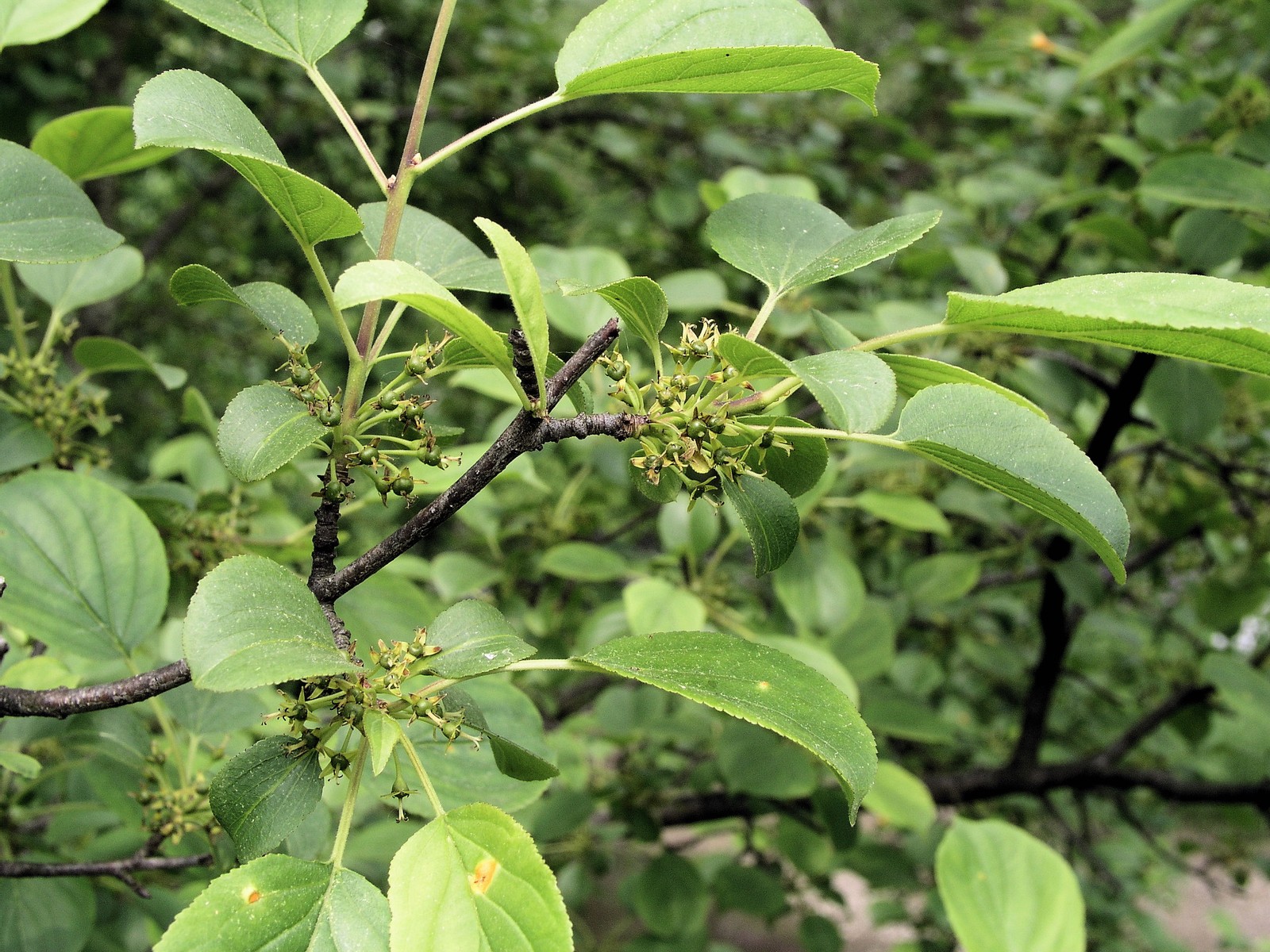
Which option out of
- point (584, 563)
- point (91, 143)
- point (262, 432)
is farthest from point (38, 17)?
point (584, 563)

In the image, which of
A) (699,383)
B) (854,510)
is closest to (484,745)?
(699,383)

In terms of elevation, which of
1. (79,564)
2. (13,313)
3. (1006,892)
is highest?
(13,313)

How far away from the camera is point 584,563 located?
5.21 feet

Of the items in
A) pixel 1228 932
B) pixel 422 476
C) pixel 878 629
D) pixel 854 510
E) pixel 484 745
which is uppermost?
pixel 422 476

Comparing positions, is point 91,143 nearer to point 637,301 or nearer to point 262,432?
point 262,432

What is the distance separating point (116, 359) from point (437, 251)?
0.57 meters

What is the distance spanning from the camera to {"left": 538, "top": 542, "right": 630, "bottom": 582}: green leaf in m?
1.57

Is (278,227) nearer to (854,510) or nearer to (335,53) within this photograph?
(335,53)

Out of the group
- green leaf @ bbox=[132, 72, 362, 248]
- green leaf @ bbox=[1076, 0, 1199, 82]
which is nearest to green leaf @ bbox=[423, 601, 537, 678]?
green leaf @ bbox=[132, 72, 362, 248]

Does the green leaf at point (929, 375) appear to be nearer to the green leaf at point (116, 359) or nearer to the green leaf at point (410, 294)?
the green leaf at point (410, 294)

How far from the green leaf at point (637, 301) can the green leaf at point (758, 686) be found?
193 millimetres

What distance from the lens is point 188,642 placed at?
526mm

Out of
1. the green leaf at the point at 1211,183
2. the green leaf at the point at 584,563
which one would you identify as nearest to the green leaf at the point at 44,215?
the green leaf at the point at 584,563

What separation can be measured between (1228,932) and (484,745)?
13.5 feet
